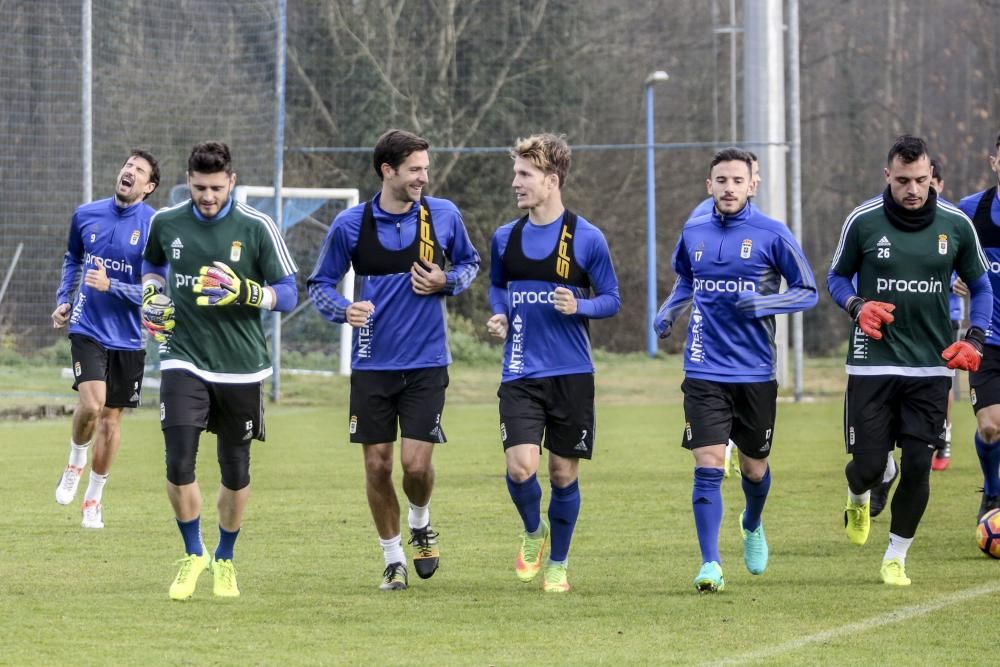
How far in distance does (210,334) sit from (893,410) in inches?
137

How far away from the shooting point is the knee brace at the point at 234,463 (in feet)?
25.4

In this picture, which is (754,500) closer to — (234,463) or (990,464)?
(990,464)


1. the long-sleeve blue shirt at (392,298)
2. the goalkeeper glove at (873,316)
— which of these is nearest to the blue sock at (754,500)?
the goalkeeper glove at (873,316)

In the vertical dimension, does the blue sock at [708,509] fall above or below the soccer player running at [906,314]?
below

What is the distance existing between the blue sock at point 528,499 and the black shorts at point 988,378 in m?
2.81

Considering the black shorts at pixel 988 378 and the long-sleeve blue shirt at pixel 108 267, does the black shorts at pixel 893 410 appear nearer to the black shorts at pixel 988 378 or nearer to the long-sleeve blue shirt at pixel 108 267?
the black shorts at pixel 988 378

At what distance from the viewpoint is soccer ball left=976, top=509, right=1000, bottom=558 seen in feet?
28.6

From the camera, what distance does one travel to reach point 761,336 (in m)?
8.00

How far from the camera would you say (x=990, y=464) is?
31.3ft

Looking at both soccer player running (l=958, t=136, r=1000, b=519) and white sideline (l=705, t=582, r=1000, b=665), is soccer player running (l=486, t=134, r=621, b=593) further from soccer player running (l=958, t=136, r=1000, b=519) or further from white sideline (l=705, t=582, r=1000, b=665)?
soccer player running (l=958, t=136, r=1000, b=519)

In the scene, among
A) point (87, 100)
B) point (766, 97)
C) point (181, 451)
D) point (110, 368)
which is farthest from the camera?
point (766, 97)

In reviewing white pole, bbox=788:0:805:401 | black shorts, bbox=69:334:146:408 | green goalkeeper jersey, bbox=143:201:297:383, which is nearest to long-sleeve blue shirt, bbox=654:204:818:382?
green goalkeeper jersey, bbox=143:201:297:383

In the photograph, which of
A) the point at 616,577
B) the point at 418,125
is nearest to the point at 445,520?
the point at 616,577

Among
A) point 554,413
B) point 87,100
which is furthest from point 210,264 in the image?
point 87,100
